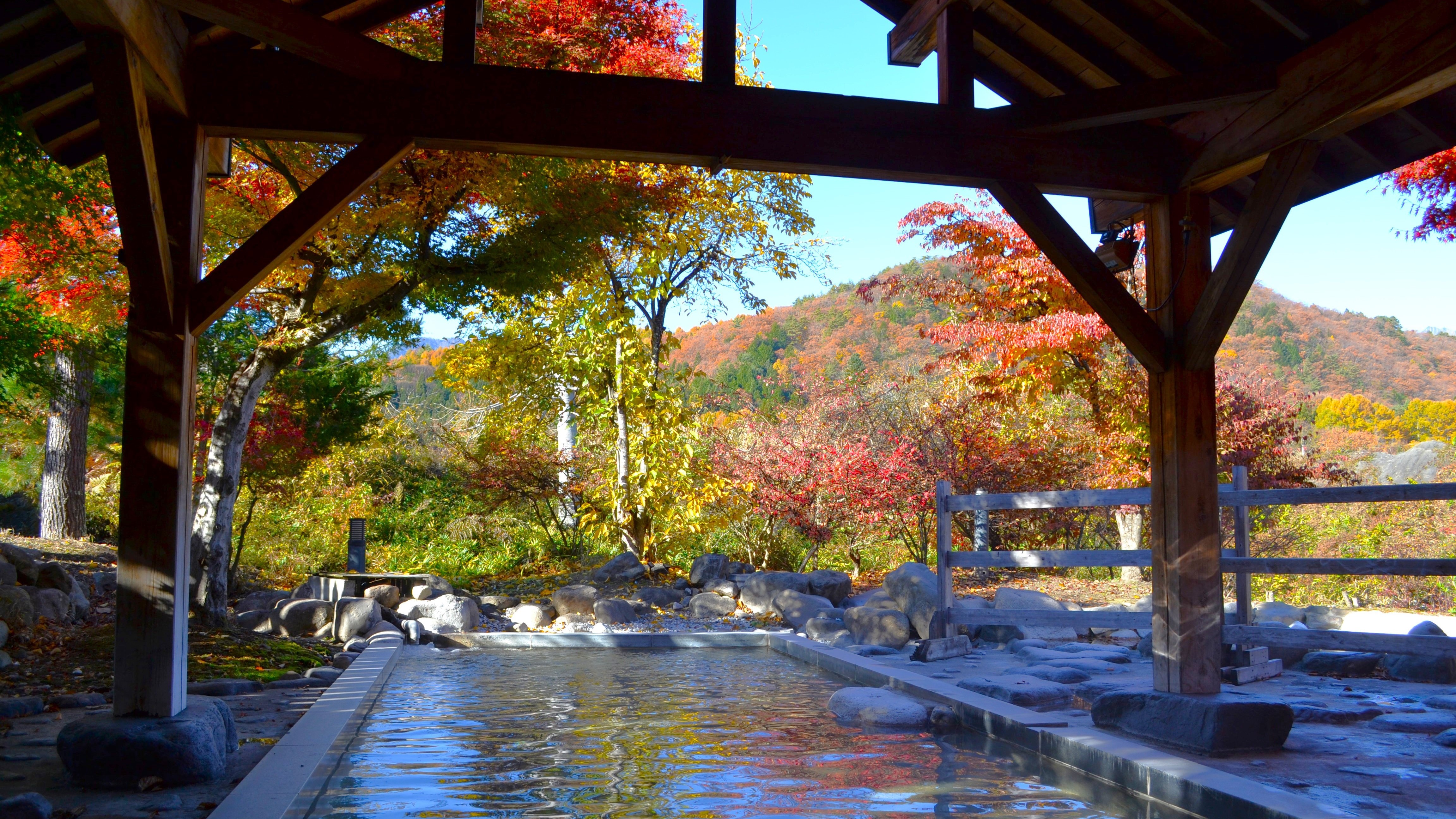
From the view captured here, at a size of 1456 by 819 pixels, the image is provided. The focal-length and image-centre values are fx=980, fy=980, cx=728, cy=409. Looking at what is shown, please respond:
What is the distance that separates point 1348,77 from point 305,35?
14.9 feet

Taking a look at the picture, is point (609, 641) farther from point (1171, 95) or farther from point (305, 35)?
point (1171, 95)

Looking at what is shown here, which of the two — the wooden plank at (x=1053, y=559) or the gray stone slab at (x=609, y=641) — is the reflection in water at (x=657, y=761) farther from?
the gray stone slab at (x=609, y=641)

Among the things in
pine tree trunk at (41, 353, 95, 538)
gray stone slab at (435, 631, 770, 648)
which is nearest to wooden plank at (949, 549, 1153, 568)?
gray stone slab at (435, 631, 770, 648)

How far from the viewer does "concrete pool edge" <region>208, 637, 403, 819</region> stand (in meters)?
3.22

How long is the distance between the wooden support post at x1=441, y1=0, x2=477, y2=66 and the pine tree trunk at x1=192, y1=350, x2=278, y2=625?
441cm

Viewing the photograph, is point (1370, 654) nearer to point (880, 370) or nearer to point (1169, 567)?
point (1169, 567)

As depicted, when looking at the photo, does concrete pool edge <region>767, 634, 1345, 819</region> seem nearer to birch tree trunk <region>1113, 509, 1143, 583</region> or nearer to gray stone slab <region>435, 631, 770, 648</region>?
gray stone slab <region>435, 631, 770, 648</region>

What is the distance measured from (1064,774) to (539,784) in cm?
215

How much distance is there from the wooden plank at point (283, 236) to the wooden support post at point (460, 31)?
0.61 meters

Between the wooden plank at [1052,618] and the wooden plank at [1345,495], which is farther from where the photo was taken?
the wooden plank at [1052,618]

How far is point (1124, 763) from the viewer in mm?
3797

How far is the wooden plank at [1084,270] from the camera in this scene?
16.4 ft

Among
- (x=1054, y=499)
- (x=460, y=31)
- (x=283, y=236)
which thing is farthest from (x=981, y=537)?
(x=283, y=236)

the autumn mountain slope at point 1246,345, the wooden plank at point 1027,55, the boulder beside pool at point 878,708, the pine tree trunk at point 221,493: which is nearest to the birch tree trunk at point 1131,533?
the boulder beside pool at point 878,708
